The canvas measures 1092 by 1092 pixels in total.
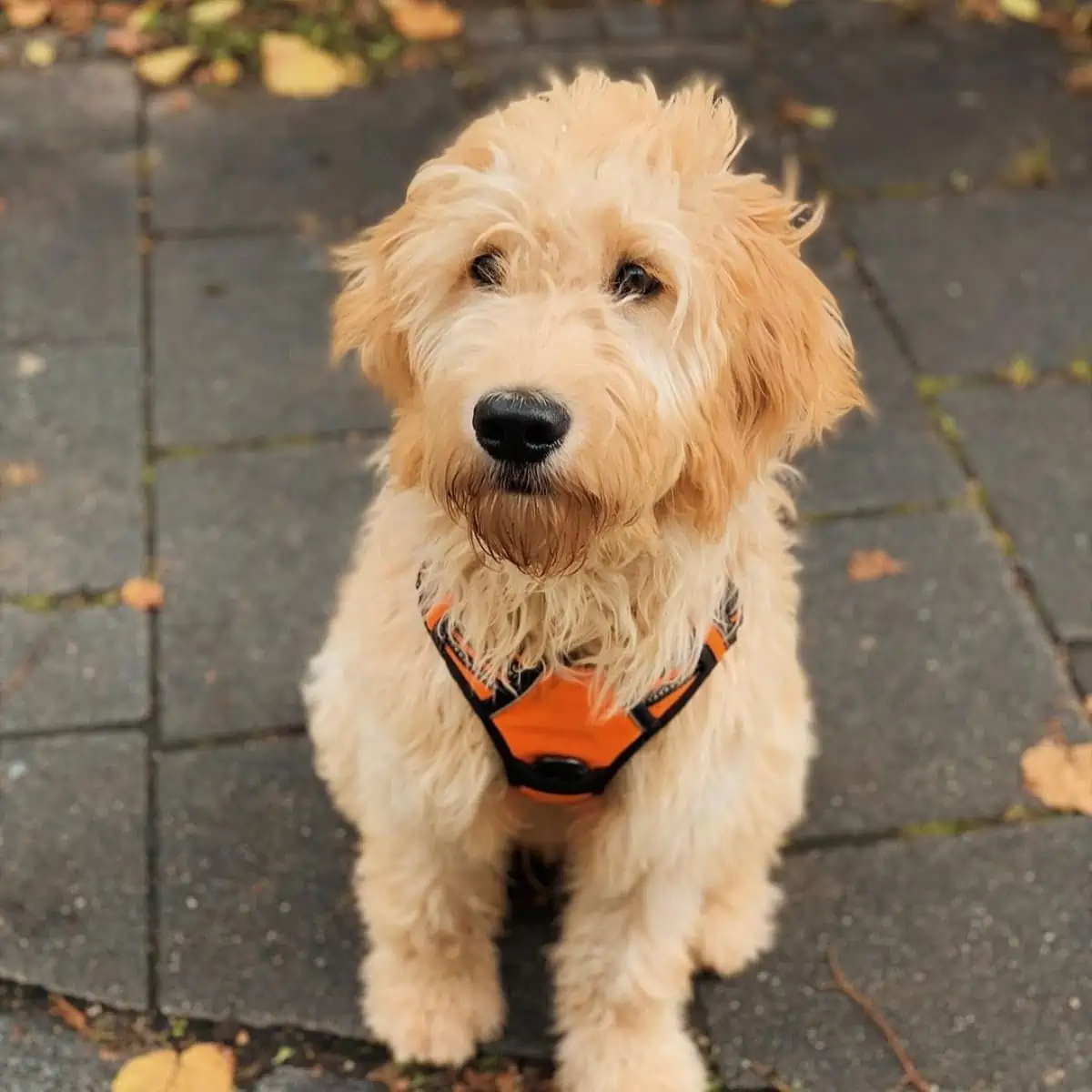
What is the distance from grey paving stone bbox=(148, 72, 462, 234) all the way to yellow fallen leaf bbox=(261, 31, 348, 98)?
0.07 m

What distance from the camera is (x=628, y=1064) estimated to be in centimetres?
267

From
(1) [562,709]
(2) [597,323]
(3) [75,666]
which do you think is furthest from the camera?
(3) [75,666]

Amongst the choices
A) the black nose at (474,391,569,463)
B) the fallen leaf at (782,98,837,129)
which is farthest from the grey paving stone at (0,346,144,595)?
the fallen leaf at (782,98,837,129)

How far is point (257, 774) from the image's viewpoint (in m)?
3.15

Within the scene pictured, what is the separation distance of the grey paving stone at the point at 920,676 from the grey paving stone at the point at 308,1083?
44.9 inches

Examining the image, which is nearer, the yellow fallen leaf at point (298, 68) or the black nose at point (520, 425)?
the black nose at point (520, 425)

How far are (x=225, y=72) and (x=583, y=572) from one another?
374 centimetres

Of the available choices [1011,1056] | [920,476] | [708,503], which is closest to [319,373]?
[920,476]

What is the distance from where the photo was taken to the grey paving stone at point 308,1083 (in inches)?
105

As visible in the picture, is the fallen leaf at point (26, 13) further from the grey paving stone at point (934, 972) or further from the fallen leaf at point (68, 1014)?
the grey paving stone at point (934, 972)

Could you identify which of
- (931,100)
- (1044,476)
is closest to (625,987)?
(1044,476)

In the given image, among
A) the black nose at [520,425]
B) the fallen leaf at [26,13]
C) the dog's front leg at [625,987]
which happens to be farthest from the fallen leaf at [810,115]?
the black nose at [520,425]

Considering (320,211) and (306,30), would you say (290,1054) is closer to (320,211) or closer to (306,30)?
(320,211)

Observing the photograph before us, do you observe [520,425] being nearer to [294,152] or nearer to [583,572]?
[583,572]
